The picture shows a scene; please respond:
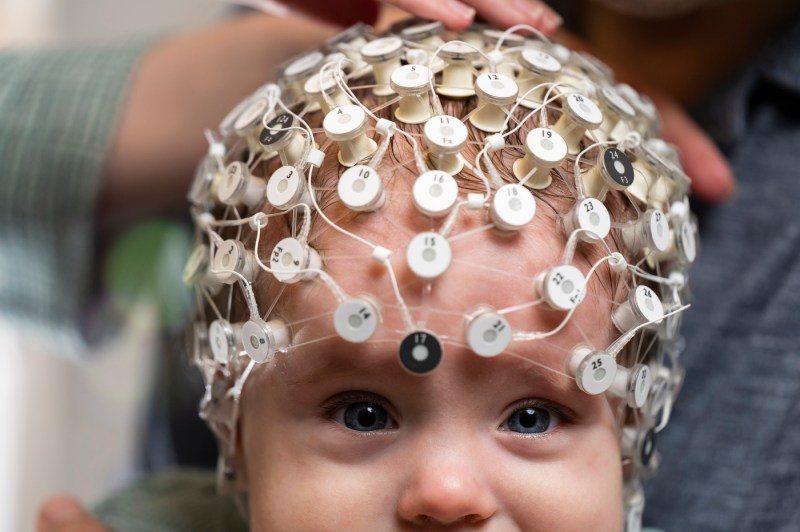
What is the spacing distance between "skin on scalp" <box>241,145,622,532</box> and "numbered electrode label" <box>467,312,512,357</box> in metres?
0.02

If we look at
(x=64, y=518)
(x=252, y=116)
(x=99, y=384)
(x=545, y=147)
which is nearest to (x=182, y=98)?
(x=252, y=116)

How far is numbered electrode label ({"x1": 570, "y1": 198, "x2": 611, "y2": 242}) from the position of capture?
2.24 ft

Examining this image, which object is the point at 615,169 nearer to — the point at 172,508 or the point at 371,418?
the point at 371,418

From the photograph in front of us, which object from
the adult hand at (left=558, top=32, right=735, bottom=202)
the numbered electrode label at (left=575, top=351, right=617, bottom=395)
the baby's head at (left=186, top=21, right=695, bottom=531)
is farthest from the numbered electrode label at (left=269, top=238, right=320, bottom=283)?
the adult hand at (left=558, top=32, right=735, bottom=202)

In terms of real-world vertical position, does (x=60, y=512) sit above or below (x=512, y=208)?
below

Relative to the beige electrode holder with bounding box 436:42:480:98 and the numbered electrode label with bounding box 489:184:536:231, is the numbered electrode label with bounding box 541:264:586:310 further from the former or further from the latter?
the beige electrode holder with bounding box 436:42:480:98

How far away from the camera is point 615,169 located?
2.32 ft

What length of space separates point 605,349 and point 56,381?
146 centimetres

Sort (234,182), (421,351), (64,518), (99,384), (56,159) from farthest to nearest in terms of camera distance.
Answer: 1. (99,384)
2. (56,159)
3. (64,518)
4. (234,182)
5. (421,351)

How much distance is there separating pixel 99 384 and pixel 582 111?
4.88 ft

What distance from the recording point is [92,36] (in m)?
1.98

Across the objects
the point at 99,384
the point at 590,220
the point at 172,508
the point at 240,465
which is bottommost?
the point at 99,384

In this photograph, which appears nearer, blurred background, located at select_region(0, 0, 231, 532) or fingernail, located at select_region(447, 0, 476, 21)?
fingernail, located at select_region(447, 0, 476, 21)

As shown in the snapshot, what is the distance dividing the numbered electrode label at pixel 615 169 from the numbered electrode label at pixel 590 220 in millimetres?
23
